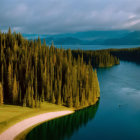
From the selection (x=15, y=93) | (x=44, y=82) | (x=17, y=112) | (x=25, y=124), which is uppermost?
(x=44, y=82)

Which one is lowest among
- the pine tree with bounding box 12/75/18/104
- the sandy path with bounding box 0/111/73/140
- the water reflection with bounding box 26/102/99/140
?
the water reflection with bounding box 26/102/99/140

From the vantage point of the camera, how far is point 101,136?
60000 millimetres

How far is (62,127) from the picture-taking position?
221 ft

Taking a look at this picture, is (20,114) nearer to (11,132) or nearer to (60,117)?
(11,132)

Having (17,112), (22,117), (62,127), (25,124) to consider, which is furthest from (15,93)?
(62,127)

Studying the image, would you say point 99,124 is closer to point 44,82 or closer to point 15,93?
point 44,82

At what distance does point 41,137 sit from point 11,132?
947 centimetres

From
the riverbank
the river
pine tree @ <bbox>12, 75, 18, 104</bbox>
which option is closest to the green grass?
the riverbank

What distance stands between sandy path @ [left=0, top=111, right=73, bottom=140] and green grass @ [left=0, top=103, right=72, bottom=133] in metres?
1.51

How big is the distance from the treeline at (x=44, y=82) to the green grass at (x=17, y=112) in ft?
10.5

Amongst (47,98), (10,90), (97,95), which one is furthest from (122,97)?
(10,90)

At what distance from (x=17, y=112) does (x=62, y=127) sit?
17652 mm

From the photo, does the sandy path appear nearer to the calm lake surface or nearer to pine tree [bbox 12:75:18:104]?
the calm lake surface

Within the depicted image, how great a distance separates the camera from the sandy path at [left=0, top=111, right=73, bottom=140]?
55.8m
